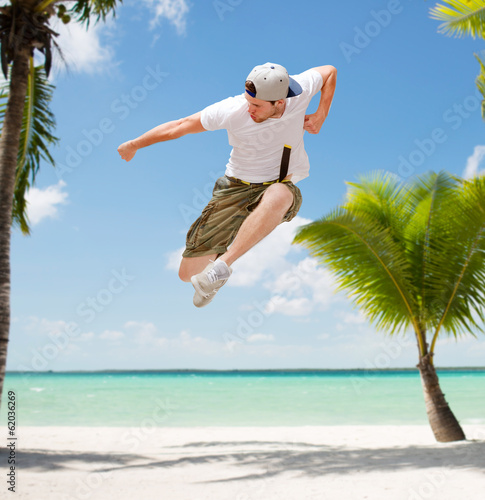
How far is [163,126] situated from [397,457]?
10.8m

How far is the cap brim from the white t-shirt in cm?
12

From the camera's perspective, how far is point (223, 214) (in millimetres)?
3436

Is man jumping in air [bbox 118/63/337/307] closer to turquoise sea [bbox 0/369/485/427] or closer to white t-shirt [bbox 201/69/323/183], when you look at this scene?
white t-shirt [bbox 201/69/323/183]

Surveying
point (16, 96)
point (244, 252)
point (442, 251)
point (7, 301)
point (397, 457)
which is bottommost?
point (397, 457)

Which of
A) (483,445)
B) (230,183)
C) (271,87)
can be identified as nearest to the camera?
(271,87)

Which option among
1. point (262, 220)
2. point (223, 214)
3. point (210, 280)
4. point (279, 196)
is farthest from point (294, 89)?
point (210, 280)

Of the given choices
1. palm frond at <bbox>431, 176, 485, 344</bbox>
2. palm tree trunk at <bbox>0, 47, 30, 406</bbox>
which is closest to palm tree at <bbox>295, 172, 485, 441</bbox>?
palm frond at <bbox>431, 176, 485, 344</bbox>

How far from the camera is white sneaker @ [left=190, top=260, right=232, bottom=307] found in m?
2.98

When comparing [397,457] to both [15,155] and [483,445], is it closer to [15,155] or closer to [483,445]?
[483,445]

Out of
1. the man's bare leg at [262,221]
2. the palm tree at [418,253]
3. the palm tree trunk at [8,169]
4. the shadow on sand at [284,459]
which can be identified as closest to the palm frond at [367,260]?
the palm tree at [418,253]

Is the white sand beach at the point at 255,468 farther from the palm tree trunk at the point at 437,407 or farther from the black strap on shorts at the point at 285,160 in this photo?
the black strap on shorts at the point at 285,160

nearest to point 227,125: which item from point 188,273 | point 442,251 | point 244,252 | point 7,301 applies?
point 244,252

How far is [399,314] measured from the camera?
11.9 m

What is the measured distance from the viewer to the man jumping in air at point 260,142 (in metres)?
2.83
